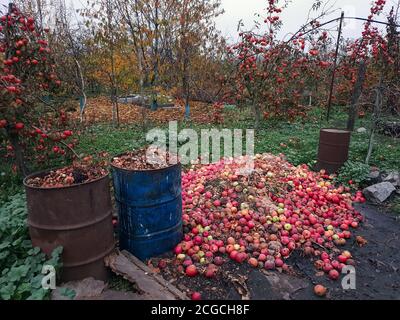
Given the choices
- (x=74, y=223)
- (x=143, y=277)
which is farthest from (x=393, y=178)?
(x=74, y=223)

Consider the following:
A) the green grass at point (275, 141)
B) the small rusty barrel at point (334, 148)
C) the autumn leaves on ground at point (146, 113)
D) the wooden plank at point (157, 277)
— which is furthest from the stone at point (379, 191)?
the autumn leaves on ground at point (146, 113)

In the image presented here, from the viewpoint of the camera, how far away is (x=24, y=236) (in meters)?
2.70

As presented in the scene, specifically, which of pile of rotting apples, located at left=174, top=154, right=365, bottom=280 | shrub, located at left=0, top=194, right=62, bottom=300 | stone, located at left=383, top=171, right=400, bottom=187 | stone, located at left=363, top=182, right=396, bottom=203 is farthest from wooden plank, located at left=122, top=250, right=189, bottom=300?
stone, located at left=383, top=171, right=400, bottom=187

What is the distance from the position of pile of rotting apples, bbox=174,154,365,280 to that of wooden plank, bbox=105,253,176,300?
0.37 metres

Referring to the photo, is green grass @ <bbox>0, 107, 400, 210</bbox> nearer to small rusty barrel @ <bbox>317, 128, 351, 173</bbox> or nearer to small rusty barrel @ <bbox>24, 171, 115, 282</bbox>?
small rusty barrel @ <bbox>317, 128, 351, 173</bbox>

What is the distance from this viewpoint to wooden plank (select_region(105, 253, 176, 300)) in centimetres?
230

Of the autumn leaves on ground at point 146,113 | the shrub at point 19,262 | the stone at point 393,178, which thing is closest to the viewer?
the shrub at point 19,262

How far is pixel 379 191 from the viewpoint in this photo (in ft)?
14.2

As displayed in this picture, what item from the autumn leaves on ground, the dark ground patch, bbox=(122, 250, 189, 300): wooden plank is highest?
the autumn leaves on ground

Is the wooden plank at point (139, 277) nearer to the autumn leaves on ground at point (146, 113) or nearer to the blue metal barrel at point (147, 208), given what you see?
the blue metal barrel at point (147, 208)

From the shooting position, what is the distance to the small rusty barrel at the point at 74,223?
2.28 metres

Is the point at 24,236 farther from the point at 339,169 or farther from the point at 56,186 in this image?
the point at 339,169

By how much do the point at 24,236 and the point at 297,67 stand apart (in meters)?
7.31

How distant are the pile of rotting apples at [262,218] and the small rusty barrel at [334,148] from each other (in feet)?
1.22
